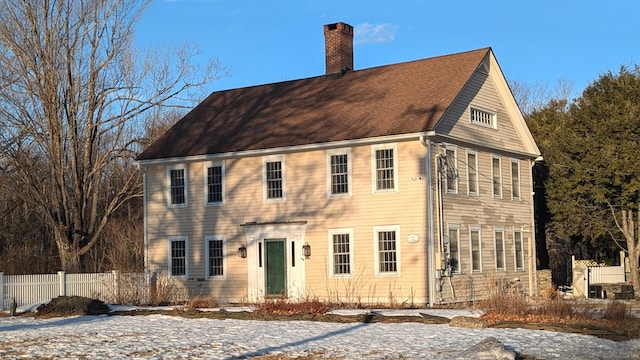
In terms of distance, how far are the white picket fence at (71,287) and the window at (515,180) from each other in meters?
13.8

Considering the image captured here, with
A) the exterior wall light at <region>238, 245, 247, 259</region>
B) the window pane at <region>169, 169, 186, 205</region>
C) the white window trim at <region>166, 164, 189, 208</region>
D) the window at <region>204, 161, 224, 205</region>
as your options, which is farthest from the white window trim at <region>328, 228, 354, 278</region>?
the window pane at <region>169, 169, 186, 205</region>

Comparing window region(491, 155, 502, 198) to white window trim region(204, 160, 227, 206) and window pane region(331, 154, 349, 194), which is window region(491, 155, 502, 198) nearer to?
window pane region(331, 154, 349, 194)

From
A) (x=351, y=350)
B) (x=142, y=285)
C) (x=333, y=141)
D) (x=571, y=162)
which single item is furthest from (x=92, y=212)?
(x=351, y=350)

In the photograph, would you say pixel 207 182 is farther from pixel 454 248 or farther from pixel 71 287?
pixel 454 248

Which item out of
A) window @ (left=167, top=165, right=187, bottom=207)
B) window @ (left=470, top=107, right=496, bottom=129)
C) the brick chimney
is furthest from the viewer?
the brick chimney

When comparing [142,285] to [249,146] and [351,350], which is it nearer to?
[249,146]

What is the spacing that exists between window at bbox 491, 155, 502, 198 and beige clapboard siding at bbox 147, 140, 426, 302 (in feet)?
17.4

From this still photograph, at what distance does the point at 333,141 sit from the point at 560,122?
A: 52.4ft

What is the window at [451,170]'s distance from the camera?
92.2 ft

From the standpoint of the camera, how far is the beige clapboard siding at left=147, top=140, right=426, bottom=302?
27.1 m

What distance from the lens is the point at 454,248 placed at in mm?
28109

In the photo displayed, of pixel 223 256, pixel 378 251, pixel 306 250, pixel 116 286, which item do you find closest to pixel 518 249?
pixel 378 251

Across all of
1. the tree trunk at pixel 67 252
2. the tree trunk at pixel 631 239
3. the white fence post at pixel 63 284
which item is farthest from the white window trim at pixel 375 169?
the tree trunk at pixel 67 252

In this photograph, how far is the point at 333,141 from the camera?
1117 inches
